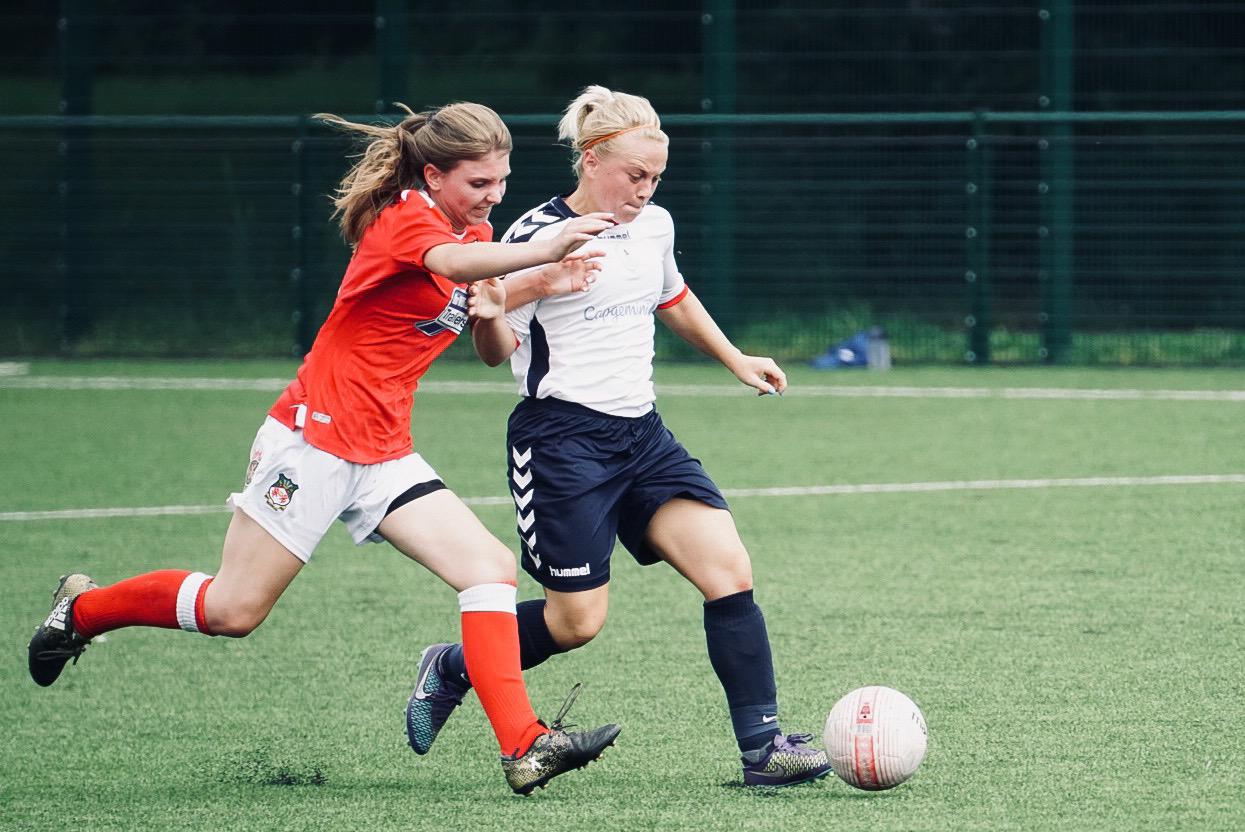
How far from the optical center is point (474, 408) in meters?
13.7

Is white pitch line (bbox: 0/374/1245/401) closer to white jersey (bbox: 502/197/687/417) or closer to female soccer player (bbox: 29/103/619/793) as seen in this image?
white jersey (bbox: 502/197/687/417)

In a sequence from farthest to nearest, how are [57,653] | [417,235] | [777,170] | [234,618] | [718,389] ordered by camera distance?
[777,170]
[718,389]
[57,653]
[234,618]
[417,235]

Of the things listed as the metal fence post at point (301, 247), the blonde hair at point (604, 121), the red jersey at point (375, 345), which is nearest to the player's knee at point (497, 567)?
the red jersey at point (375, 345)

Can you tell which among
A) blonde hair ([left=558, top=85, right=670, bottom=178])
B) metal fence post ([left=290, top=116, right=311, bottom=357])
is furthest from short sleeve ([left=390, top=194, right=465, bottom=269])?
metal fence post ([left=290, top=116, right=311, bottom=357])

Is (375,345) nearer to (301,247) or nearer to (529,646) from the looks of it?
(529,646)

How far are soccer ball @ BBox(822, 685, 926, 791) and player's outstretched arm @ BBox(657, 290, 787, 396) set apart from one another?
1007mm

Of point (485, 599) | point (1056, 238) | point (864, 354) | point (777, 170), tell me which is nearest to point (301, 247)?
point (777, 170)

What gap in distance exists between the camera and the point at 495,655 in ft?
15.4

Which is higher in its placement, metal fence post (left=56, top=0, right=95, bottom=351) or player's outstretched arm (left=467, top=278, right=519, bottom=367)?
player's outstretched arm (left=467, top=278, right=519, bottom=367)

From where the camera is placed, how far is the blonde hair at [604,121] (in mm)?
4816

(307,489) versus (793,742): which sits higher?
(307,489)

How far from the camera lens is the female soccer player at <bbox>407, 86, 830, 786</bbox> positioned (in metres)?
4.82

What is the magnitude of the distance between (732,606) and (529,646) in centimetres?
62

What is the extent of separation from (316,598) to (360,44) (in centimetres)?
1214
